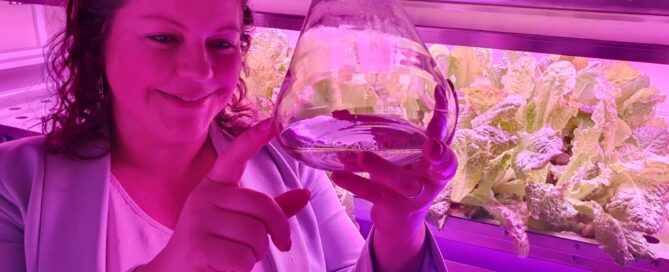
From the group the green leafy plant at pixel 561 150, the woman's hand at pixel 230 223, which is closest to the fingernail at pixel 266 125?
the woman's hand at pixel 230 223

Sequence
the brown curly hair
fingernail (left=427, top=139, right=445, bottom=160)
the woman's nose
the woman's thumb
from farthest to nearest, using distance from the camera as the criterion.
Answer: the brown curly hair → the woman's nose → the woman's thumb → fingernail (left=427, top=139, right=445, bottom=160)

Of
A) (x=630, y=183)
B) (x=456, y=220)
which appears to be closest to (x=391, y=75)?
(x=456, y=220)

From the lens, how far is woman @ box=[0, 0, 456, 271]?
583 millimetres

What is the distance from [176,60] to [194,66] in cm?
3

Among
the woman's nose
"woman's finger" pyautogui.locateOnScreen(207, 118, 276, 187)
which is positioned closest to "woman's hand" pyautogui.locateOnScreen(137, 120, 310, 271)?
"woman's finger" pyautogui.locateOnScreen(207, 118, 276, 187)

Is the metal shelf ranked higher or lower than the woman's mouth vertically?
higher

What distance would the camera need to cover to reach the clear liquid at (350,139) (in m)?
0.58

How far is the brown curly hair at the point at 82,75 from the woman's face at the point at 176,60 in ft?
0.30

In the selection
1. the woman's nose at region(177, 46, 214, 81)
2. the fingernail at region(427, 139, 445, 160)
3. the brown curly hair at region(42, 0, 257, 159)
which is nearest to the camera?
the fingernail at region(427, 139, 445, 160)

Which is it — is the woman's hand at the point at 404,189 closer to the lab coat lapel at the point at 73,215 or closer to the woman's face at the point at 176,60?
the woman's face at the point at 176,60

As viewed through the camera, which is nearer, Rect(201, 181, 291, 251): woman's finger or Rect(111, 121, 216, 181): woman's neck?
Rect(201, 181, 291, 251): woman's finger

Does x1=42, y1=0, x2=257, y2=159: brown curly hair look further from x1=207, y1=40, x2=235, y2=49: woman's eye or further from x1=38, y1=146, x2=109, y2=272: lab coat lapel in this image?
x1=207, y1=40, x2=235, y2=49: woman's eye

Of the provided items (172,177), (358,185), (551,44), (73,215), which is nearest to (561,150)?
(551,44)

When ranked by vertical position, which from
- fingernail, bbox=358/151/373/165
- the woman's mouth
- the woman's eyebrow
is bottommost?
the woman's mouth
